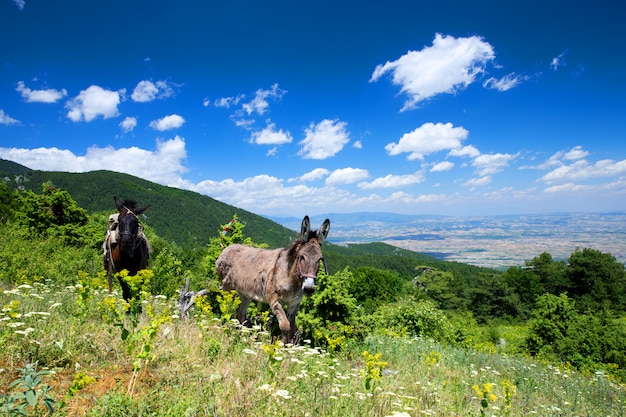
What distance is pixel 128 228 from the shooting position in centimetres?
675

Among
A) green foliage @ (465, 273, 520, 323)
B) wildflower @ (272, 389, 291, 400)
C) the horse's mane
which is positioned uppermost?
the horse's mane

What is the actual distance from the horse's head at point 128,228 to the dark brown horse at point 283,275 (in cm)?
217

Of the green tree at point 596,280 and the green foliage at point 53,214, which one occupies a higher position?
the green foliage at point 53,214

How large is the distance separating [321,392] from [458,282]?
72178mm

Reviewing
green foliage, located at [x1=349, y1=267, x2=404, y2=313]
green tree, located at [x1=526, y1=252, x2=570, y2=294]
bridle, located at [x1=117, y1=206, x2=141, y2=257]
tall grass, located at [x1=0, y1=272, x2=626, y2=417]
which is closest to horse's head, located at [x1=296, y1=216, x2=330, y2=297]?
tall grass, located at [x1=0, y1=272, x2=626, y2=417]

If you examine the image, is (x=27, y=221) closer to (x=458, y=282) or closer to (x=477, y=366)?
(x=477, y=366)

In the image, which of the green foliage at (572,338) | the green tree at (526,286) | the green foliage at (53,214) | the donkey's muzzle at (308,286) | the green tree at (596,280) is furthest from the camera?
the green tree at (526,286)

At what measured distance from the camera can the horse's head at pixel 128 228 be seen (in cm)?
668

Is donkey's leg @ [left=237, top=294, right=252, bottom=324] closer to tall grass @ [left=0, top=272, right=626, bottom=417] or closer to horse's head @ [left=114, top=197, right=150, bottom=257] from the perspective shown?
tall grass @ [left=0, top=272, right=626, bottom=417]

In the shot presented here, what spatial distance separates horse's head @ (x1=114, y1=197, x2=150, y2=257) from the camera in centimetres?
668

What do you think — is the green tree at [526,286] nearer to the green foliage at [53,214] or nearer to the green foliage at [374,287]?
the green foliage at [374,287]

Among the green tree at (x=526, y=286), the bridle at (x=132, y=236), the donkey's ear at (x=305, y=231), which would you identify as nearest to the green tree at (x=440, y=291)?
the green tree at (x=526, y=286)

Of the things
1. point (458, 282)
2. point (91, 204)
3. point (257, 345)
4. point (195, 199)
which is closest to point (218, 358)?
point (257, 345)

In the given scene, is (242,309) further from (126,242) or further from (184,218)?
(184,218)
